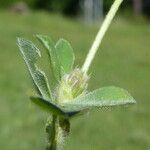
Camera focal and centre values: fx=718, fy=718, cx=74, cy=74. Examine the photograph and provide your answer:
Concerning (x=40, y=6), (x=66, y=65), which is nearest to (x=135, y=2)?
(x=40, y=6)

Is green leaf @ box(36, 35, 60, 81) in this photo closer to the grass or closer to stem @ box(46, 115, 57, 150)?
stem @ box(46, 115, 57, 150)

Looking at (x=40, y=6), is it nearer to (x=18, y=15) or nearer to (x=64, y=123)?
(x=18, y=15)

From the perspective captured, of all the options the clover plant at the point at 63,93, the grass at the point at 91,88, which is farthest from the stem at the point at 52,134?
the grass at the point at 91,88

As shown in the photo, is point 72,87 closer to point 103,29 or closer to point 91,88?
point 103,29

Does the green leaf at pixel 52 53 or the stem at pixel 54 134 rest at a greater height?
the green leaf at pixel 52 53

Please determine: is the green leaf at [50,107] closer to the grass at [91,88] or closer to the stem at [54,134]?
the stem at [54,134]

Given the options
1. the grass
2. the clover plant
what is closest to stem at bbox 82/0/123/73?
the clover plant
